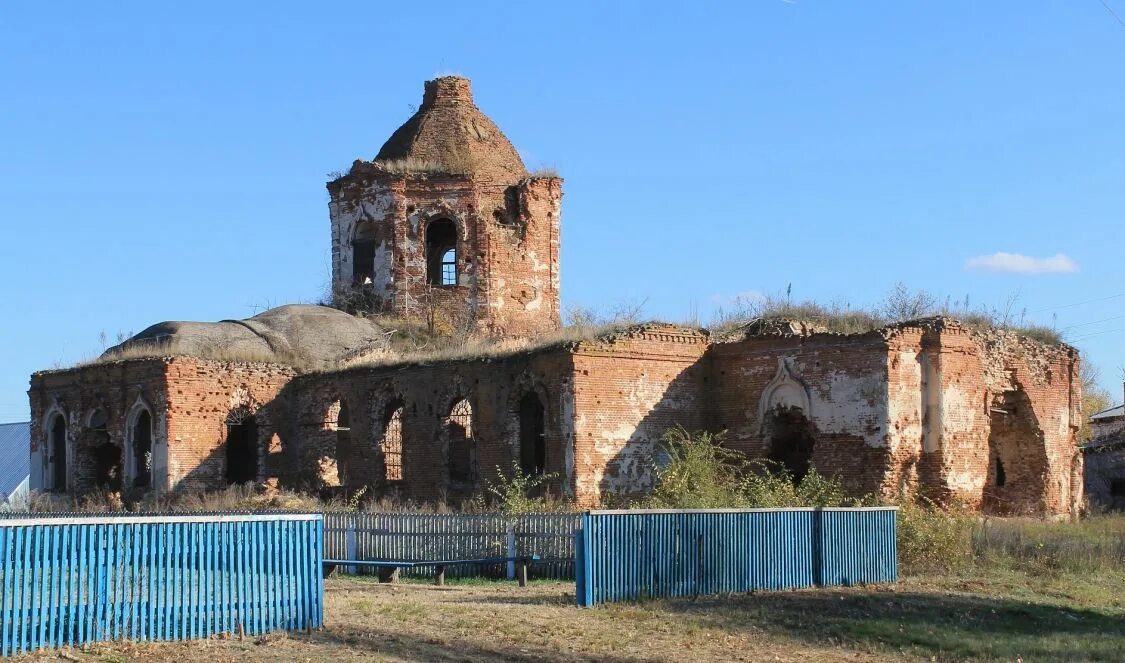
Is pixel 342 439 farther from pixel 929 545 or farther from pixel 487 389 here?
pixel 929 545

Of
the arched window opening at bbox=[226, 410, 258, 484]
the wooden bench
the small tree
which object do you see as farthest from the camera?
the arched window opening at bbox=[226, 410, 258, 484]

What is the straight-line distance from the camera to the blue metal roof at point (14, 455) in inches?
1642

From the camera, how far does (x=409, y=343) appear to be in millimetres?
30797

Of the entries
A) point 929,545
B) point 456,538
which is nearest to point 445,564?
point 456,538

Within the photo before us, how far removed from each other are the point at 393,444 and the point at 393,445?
1.0 inches

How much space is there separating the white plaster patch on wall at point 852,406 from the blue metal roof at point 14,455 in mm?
26236

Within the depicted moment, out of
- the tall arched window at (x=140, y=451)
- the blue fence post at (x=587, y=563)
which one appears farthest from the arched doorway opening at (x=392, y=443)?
the blue fence post at (x=587, y=563)

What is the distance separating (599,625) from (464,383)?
12357 mm

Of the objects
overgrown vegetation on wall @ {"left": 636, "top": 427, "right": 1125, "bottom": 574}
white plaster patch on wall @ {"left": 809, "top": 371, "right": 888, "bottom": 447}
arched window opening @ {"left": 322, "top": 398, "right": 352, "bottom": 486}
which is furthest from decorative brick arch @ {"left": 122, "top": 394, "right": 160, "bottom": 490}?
white plaster patch on wall @ {"left": 809, "top": 371, "right": 888, "bottom": 447}

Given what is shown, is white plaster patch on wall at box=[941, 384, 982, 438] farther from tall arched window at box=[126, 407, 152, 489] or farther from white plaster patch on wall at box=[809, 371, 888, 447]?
tall arched window at box=[126, 407, 152, 489]

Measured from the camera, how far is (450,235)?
109 ft

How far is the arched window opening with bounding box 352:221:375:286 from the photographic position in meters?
32.9

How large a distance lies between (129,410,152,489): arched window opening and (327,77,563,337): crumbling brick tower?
5963 mm

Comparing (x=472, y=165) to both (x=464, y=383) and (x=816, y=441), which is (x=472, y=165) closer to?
(x=464, y=383)
